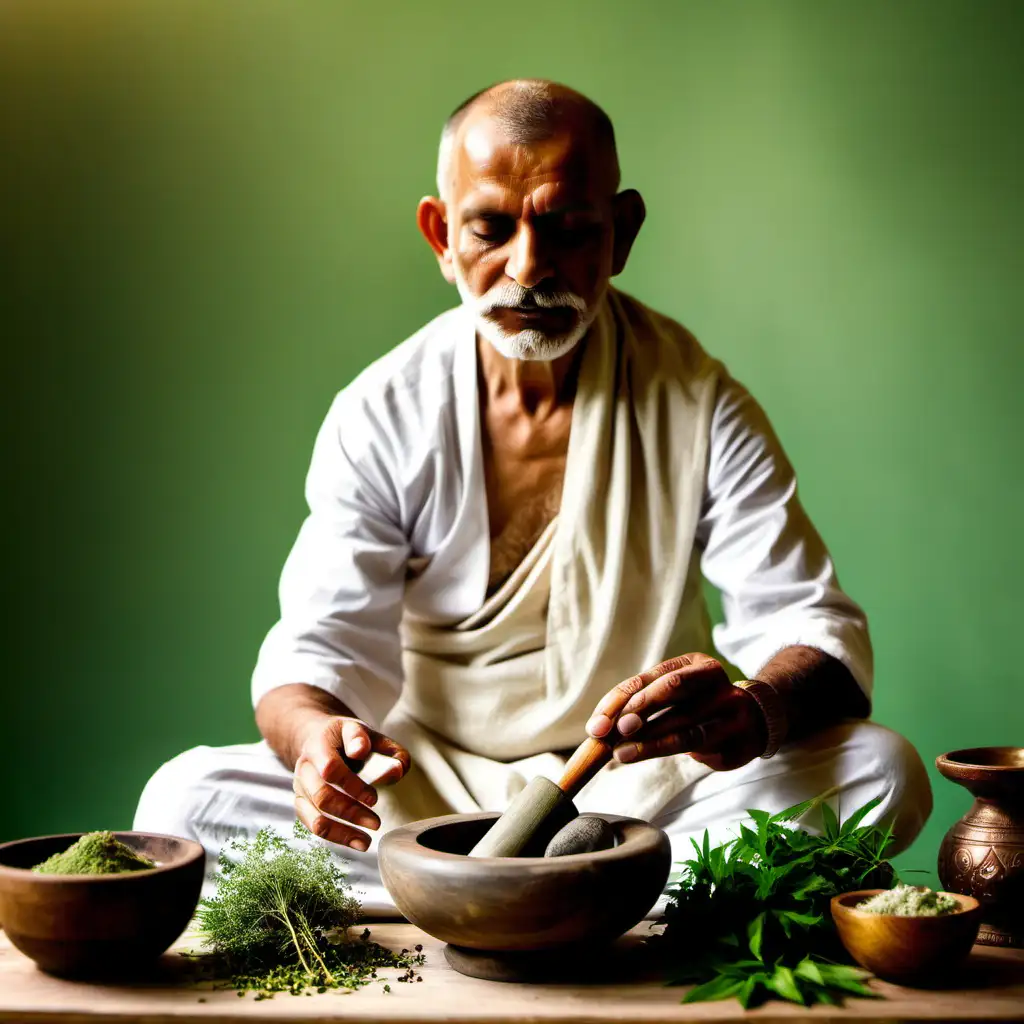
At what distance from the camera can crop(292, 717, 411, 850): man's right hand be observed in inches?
73.8

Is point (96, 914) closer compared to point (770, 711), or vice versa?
point (96, 914)

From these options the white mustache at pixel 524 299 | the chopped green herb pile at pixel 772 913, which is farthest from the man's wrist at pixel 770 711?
the white mustache at pixel 524 299

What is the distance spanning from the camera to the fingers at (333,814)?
187 cm

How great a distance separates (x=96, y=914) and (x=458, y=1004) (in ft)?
1.48

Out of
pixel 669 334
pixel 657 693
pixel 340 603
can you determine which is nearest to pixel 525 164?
pixel 669 334

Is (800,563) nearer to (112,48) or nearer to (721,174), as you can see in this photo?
(721,174)

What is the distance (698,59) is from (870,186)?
505 millimetres

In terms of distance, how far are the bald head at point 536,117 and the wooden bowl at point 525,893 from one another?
1210mm

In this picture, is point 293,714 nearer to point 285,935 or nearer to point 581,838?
point 285,935

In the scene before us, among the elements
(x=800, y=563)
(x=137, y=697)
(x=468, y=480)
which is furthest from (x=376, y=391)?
(x=137, y=697)

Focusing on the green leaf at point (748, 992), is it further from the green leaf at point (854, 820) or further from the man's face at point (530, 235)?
the man's face at point (530, 235)

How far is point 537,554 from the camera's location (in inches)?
94.0

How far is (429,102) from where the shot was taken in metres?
3.12

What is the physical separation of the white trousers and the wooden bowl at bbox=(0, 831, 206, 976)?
17.7 inches
